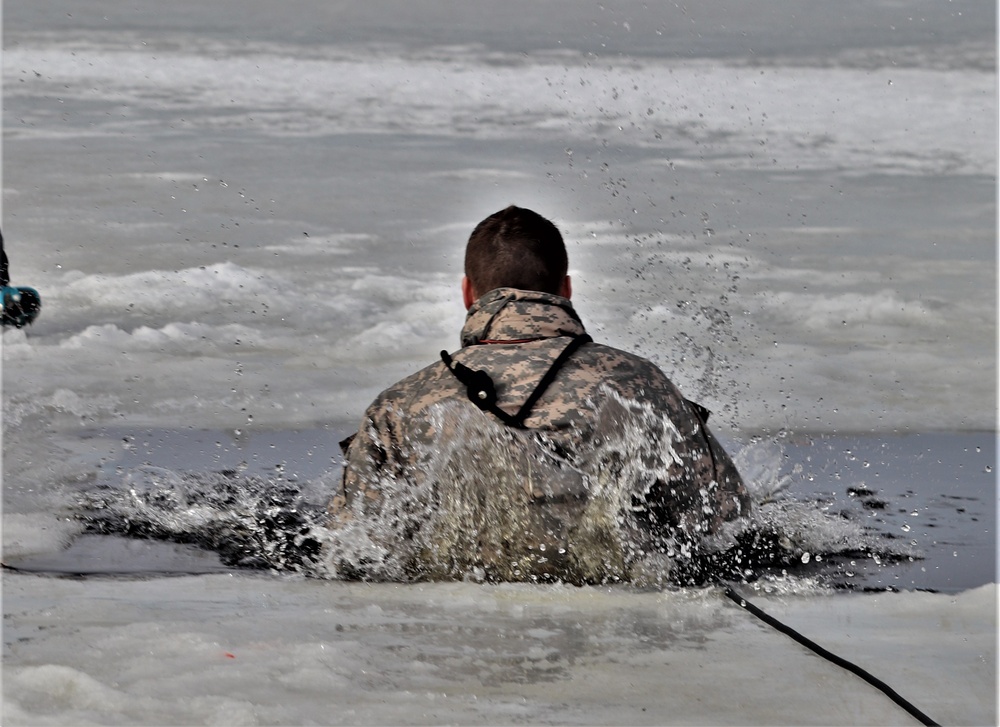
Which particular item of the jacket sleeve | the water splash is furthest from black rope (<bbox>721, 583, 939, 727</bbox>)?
the jacket sleeve

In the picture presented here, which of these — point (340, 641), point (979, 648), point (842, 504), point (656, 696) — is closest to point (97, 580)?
point (340, 641)

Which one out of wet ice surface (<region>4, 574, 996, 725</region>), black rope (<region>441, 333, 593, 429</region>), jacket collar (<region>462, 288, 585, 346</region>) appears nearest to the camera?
wet ice surface (<region>4, 574, 996, 725</region>)

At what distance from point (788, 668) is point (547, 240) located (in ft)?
8.33

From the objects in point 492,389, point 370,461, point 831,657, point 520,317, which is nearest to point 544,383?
point 492,389

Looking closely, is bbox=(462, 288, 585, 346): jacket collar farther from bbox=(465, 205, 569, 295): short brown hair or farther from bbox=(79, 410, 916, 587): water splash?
bbox=(79, 410, 916, 587): water splash

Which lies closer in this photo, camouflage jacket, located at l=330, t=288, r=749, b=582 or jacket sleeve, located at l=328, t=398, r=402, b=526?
camouflage jacket, located at l=330, t=288, r=749, b=582

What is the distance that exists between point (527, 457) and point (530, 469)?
0.05m

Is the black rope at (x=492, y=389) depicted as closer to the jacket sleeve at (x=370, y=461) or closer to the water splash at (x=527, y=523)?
the water splash at (x=527, y=523)

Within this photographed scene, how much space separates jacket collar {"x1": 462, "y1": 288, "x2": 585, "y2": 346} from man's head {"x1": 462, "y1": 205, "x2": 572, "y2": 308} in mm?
93

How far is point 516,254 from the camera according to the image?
19.4ft

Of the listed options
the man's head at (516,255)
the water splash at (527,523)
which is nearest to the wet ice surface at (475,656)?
the water splash at (527,523)

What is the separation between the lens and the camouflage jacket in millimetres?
5578

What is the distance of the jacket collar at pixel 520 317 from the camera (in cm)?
575

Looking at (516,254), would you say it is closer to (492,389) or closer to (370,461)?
(492,389)
